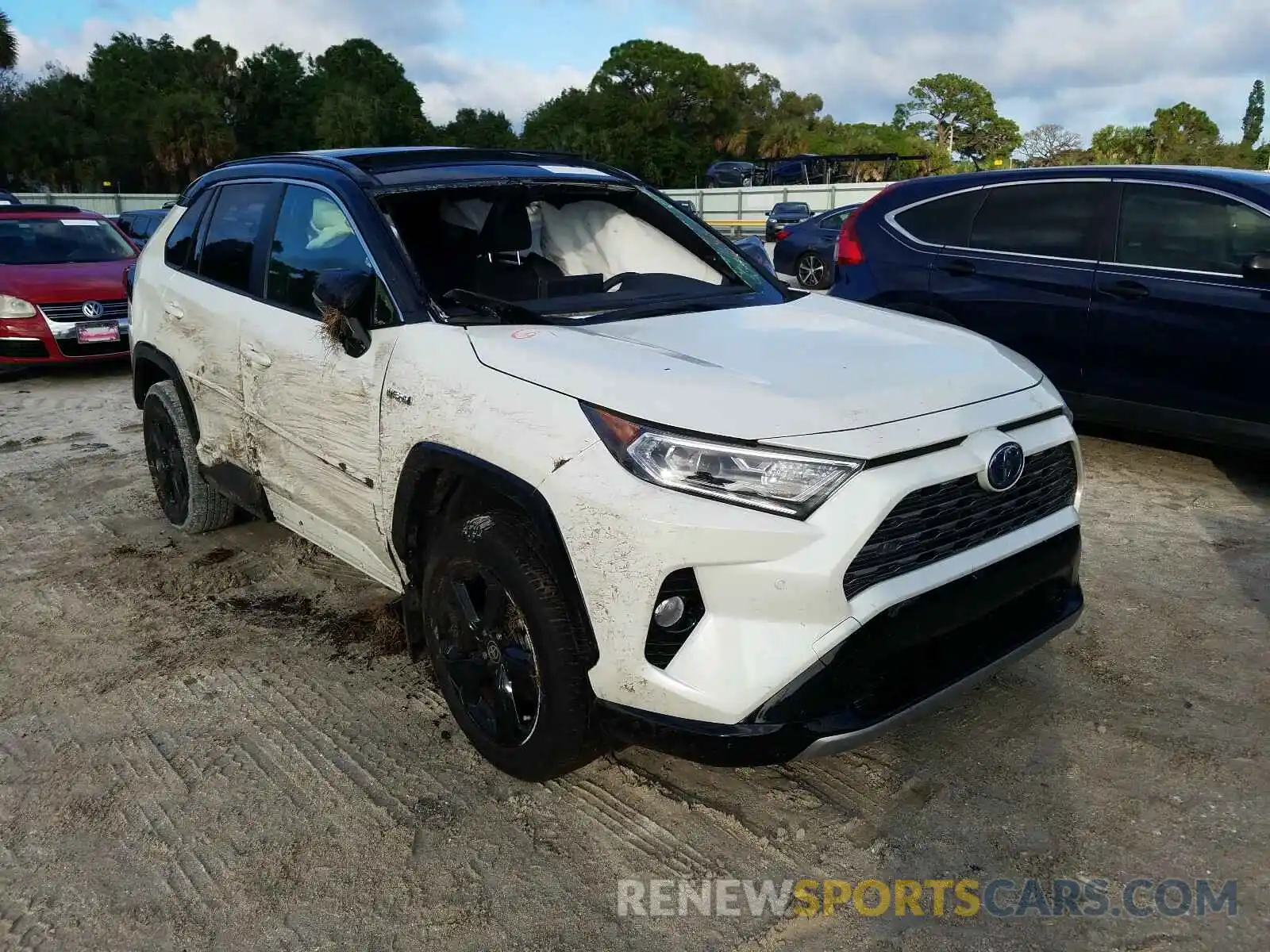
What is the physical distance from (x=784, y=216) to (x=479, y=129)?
61.7 metres

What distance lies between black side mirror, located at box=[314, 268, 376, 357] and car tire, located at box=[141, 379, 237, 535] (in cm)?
170

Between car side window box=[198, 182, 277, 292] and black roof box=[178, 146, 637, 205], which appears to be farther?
car side window box=[198, 182, 277, 292]

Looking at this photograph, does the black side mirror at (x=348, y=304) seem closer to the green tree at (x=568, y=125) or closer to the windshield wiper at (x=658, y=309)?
the windshield wiper at (x=658, y=309)

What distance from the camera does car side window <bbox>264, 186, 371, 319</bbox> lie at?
340 centimetres

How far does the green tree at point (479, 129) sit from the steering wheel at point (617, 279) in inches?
2980

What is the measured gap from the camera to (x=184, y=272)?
453cm

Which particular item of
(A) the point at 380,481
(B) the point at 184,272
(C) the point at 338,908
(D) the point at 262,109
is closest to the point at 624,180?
(A) the point at 380,481

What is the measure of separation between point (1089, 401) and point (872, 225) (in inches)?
74.3

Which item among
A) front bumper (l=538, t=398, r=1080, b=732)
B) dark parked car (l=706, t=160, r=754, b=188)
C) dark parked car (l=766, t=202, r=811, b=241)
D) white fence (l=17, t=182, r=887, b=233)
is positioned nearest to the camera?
front bumper (l=538, t=398, r=1080, b=732)

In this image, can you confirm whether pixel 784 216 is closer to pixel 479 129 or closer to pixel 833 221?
pixel 833 221

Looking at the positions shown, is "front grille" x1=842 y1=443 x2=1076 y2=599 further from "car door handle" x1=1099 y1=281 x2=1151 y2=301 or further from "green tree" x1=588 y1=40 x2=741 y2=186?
"green tree" x1=588 y1=40 x2=741 y2=186

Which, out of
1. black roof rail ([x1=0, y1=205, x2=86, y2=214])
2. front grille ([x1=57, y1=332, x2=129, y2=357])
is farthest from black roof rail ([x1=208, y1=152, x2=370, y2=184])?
black roof rail ([x1=0, y1=205, x2=86, y2=214])

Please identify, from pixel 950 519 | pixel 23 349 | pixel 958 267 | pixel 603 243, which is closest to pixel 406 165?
pixel 603 243

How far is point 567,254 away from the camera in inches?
159
